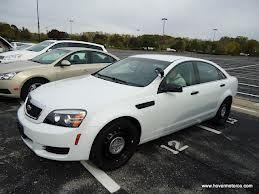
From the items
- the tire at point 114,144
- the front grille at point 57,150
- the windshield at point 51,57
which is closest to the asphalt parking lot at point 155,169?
the tire at point 114,144

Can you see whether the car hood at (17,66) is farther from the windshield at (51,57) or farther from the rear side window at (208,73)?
the rear side window at (208,73)

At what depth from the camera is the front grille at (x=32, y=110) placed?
3.00 metres

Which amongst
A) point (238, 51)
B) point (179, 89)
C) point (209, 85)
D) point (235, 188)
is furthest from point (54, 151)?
point (238, 51)

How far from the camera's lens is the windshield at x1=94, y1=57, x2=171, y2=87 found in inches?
146

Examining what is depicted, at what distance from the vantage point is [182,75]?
4074mm

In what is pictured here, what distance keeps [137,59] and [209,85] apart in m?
1.41

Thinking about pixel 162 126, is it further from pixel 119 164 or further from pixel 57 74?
pixel 57 74

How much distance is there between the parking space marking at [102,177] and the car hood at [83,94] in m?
0.89

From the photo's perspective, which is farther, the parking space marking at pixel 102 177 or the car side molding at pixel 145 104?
the car side molding at pixel 145 104

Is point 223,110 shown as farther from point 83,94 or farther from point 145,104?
point 83,94

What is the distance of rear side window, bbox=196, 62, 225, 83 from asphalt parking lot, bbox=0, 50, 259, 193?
1.11 metres

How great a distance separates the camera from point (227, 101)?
206 inches

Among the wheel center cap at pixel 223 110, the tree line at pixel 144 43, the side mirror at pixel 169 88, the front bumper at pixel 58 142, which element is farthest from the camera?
the tree line at pixel 144 43

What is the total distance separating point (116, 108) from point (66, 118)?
0.61 meters
